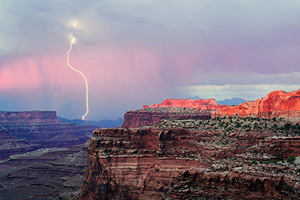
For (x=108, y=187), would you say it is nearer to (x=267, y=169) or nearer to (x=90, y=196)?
(x=90, y=196)

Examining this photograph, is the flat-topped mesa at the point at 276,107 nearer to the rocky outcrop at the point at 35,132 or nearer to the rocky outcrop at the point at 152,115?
the rocky outcrop at the point at 152,115

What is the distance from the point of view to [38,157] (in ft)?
386

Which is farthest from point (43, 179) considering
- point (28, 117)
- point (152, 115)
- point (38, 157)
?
point (28, 117)

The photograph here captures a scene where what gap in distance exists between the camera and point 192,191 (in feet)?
73.0

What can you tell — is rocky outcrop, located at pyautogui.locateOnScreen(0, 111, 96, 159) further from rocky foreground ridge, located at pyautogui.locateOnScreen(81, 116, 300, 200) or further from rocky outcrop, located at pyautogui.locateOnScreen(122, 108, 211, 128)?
rocky foreground ridge, located at pyautogui.locateOnScreen(81, 116, 300, 200)

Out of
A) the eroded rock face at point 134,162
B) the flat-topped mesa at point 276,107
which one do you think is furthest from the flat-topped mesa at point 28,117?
the flat-topped mesa at point 276,107

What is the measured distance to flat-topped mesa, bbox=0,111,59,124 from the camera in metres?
180

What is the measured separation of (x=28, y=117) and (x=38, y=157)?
74973mm

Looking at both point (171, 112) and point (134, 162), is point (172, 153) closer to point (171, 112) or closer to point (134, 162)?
point (134, 162)

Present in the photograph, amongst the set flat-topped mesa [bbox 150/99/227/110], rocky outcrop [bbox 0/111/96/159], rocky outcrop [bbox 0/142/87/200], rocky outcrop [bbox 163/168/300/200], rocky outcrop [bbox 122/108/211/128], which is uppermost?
flat-topped mesa [bbox 150/99/227/110]

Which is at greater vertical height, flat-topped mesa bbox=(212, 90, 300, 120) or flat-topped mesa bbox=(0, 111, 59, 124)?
flat-topped mesa bbox=(212, 90, 300, 120)

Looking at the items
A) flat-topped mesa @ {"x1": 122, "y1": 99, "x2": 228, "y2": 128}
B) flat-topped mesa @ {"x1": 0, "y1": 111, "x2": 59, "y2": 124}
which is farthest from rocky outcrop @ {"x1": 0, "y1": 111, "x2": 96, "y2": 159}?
flat-topped mesa @ {"x1": 122, "y1": 99, "x2": 228, "y2": 128}

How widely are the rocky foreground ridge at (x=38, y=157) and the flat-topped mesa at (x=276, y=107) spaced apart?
3485cm

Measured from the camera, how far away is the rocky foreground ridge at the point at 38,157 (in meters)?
78.2
